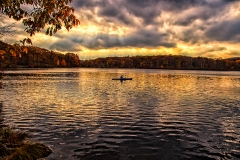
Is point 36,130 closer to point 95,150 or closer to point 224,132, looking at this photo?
point 95,150

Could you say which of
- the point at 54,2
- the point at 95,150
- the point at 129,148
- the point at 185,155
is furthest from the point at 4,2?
the point at 185,155

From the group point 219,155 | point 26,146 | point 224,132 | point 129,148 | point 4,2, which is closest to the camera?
point 4,2

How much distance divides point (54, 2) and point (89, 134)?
12.5 metres

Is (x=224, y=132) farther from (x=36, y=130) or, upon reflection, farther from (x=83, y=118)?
(x=36, y=130)

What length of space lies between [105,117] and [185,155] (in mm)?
11626

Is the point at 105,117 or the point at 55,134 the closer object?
the point at 55,134

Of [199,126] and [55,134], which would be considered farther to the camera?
[199,126]

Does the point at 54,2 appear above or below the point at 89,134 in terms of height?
above

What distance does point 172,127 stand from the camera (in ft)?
65.7

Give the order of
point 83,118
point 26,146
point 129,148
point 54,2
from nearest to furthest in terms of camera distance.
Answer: point 54,2, point 26,146, point 129,148, point 83,118

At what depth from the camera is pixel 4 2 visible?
6.50m

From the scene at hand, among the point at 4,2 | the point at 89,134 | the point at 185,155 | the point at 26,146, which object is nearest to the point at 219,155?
the point at 185,155

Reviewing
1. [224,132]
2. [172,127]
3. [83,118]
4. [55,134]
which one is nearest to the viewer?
[55,134]

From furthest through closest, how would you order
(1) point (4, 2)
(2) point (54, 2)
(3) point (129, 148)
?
(3) point (129, 148) → (2) point (54, 2) → (1) point (4, 2)
